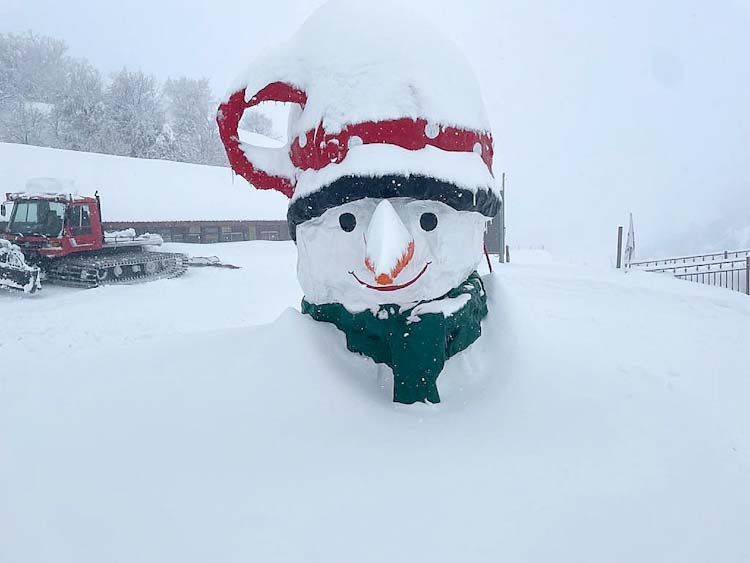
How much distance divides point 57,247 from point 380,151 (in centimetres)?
956

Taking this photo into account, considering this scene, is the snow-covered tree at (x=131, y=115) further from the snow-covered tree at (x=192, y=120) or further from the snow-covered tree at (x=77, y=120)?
the snow-covered tree at (x=192, y=120)

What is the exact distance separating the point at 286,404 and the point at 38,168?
16731 millimetres

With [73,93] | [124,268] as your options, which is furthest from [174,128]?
[124,268]

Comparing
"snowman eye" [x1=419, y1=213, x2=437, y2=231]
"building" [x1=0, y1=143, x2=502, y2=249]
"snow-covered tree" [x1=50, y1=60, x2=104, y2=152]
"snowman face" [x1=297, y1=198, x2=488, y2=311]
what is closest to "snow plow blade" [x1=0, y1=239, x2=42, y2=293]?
"building" [x1=0, y1=143, x2=502, y2=249]

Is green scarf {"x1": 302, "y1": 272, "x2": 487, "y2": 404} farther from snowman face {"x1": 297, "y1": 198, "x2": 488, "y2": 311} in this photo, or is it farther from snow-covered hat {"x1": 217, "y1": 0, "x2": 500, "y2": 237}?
snow-covered hat {"x1": 217, "y1": 0, "x2": 500, "y2": 237}

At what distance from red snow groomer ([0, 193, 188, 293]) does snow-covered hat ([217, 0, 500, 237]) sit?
8.15 metres

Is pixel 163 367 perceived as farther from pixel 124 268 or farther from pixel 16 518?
pixel 124 268

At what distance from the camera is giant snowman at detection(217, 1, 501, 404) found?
234cm

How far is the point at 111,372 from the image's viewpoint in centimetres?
273

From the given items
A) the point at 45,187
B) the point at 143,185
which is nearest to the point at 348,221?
the point at 45,187

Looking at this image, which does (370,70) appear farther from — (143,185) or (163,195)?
(143,185)

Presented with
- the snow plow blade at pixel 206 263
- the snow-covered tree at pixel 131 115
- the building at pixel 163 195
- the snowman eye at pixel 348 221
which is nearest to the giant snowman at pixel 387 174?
Answer: the snowman eye at pixel 348 221

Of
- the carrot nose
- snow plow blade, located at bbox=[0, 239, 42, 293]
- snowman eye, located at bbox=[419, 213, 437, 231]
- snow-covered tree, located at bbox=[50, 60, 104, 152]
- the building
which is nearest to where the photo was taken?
the carrot nose

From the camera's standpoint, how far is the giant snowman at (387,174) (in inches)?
92.1
